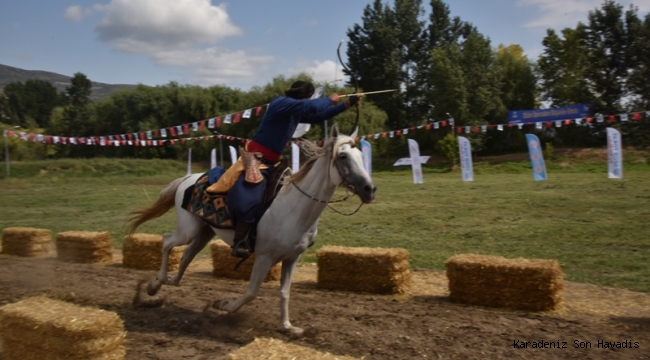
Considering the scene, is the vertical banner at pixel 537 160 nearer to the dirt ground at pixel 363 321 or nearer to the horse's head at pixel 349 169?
the dirt ground at pixel 363 321

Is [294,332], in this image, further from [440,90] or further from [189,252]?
[440,90]

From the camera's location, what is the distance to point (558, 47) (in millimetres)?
55688

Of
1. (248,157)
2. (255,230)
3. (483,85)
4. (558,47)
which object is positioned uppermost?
(558,47)

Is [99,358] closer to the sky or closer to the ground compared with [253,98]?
closer to the ground

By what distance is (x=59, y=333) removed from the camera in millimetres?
4797

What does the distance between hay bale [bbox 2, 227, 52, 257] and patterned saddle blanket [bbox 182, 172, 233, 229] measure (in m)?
7.00

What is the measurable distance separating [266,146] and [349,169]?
142cm

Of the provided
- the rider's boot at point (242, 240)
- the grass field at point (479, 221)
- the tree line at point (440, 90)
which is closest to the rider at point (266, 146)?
the rider's boot at point (242, 240)

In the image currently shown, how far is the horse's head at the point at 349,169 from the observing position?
577 centimetres

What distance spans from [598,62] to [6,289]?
5001 cm

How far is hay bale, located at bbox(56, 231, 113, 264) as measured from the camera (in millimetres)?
11805

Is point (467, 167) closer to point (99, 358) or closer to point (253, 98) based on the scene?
point (99, 358)

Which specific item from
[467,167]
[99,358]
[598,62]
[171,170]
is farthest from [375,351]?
[598,62]

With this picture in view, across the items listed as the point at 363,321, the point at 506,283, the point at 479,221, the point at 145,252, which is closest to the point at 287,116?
the point at 363,321
